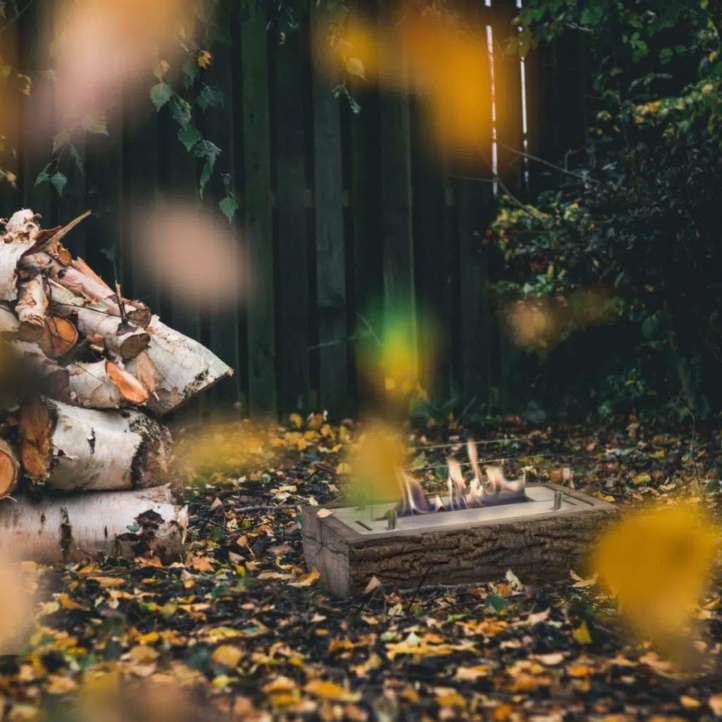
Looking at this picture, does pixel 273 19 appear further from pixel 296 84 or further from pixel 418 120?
pixel 418 120

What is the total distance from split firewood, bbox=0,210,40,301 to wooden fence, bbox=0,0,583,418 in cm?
173

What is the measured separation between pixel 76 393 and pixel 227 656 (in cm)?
139

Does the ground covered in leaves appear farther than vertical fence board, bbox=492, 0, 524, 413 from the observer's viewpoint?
No

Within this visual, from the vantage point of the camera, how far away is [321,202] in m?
6.15

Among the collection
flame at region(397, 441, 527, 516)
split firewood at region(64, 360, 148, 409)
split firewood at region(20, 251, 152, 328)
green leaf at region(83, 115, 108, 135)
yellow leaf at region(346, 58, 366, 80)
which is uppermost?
yellow leaf at region(346, 58, 366, 80)

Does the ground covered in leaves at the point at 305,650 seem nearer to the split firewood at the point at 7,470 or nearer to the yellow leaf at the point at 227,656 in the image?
the yellow leaf at the point at 227,656

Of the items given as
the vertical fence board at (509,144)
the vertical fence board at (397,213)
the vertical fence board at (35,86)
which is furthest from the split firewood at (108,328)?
the vertical fence board at (509,144)

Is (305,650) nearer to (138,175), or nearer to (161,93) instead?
(161,93)

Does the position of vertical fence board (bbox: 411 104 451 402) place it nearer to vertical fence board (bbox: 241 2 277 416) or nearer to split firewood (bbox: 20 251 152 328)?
vertical fence board (bbox: 241 2 277 416)

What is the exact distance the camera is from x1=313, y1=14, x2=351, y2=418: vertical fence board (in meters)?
6.11

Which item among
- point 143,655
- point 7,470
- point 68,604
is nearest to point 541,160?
point 7,470

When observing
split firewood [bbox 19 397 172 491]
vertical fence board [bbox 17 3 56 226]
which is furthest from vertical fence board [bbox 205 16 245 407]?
split firewood [bbox 19 397 172 491]

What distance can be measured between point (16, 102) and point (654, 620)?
15.2ft

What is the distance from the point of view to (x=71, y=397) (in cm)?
350
